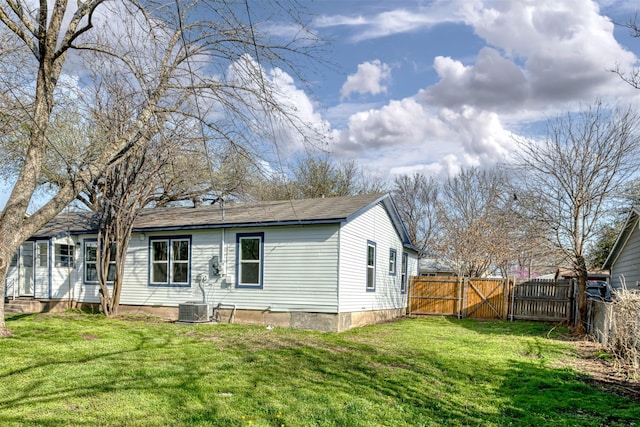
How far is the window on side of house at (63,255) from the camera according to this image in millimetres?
16484

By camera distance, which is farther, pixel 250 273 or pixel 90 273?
pixel 90 273

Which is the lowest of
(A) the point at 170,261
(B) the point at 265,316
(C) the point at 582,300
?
(B) the point at 265,316

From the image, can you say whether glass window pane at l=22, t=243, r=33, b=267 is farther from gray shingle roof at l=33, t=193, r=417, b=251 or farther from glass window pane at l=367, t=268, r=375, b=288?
glass window pane at l=367, t=268, r=375, b=288

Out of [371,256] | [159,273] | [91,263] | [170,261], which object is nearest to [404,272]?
[371,256]

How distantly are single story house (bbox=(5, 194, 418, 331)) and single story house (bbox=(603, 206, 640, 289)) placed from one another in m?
6.90

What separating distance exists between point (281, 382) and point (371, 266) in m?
8.94

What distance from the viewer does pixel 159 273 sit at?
1520 cm

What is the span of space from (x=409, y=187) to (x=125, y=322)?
3006 cm

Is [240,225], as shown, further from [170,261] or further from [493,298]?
[493,298]

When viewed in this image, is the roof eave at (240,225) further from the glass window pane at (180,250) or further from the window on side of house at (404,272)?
the window on side of house at (404,272)

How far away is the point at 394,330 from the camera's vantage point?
537 inches

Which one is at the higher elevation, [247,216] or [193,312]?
[247,216]

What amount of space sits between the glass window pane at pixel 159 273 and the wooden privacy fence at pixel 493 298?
395 inches

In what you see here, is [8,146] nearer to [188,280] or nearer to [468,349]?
[188,280]
